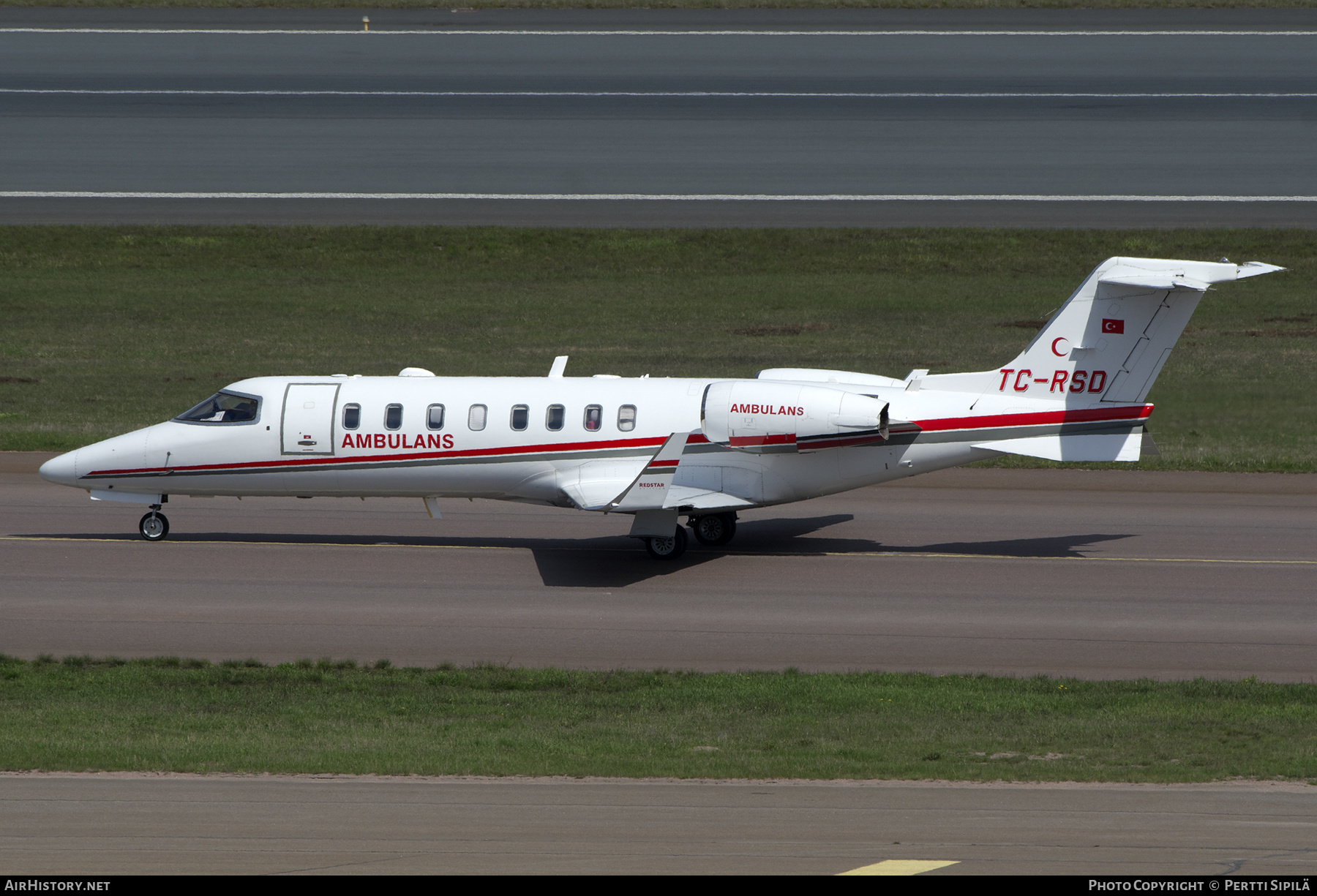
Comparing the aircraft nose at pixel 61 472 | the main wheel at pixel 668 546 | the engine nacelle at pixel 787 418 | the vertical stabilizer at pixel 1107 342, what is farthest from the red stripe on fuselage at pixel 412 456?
the vertical stabilizer at pixel 1107 342

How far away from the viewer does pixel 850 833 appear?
12.1 m

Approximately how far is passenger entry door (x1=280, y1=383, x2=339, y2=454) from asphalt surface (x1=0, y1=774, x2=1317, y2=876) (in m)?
10.9

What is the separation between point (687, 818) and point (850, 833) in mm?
1427

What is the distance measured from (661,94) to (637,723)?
51231 mm

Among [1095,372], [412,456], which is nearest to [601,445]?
[412,456]

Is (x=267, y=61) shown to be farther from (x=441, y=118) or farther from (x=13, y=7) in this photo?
(x=13, y=7)

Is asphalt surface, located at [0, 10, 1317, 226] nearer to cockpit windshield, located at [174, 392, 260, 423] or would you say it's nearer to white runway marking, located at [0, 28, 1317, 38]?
white runway marking, located at [0, 28, 1317, 38]

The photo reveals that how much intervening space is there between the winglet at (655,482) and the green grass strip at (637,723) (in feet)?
15.9

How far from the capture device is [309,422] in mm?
24453

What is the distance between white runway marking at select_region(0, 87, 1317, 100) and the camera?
208 ft

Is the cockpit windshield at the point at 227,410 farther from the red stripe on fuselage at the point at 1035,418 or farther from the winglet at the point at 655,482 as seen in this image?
the red stripe on fuselage at the point at 1035,418

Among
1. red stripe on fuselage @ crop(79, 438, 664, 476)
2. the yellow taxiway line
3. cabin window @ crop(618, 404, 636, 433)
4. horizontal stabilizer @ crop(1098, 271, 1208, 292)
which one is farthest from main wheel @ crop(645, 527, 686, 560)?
the yellow taxiway line

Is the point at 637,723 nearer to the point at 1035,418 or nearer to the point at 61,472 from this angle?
the point at 1035,418

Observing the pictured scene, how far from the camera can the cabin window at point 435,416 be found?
2412 cm
